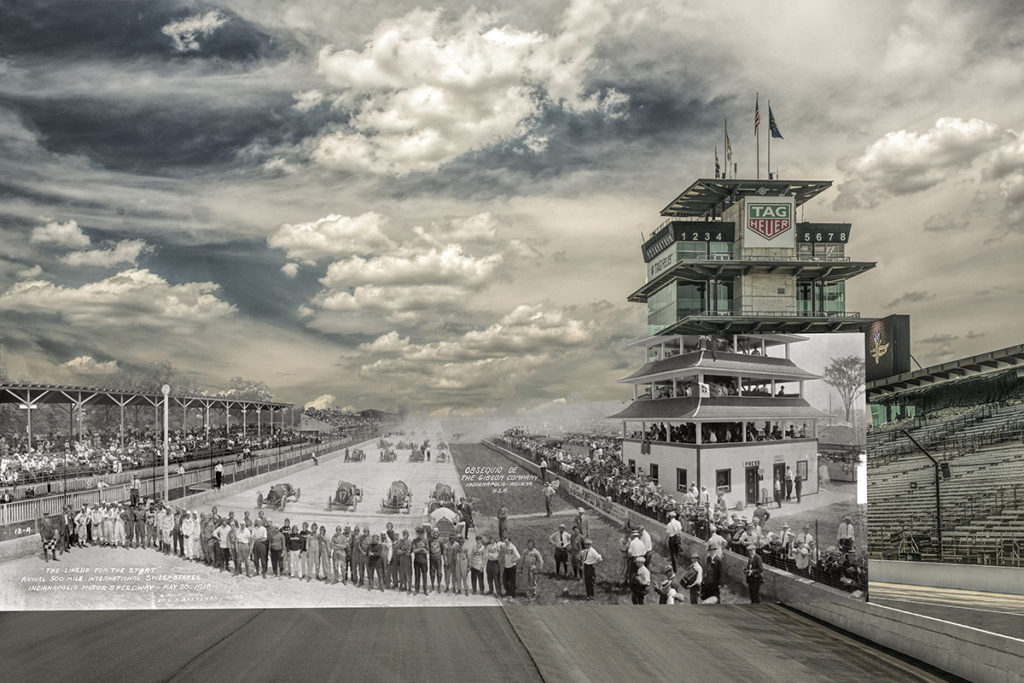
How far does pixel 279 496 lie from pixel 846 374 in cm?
735

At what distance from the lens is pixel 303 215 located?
32.8 feet

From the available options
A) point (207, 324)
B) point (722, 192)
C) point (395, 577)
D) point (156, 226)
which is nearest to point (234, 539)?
point (395, 577)

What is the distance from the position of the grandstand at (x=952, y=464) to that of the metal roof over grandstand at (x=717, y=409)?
713cm

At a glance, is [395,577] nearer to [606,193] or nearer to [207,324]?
[207,324]

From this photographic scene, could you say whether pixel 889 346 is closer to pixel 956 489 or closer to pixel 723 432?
pixel 956 489

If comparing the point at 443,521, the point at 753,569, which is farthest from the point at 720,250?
the point at 443,521

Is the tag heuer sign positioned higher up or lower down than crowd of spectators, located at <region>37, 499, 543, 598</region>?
higher up

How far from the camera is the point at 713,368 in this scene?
9695 millimetres

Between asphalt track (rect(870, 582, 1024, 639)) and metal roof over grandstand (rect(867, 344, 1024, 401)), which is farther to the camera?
metal roof over grandstand (rect(867, 344, 1024, 401))

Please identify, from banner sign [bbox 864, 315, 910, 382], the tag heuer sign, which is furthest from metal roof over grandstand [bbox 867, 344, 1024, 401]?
the tag heuer sign

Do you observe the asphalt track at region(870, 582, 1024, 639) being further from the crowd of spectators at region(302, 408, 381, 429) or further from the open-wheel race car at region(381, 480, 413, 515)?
the crowd of spectators at region(302, 408, 381, 429)

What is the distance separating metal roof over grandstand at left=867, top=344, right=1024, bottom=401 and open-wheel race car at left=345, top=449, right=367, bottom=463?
2623 cm

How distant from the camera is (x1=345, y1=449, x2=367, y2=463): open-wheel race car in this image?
31.0 feet

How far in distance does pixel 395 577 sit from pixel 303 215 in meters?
4.88
